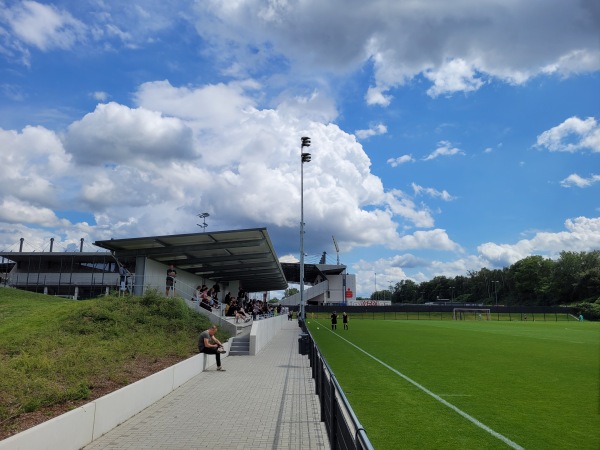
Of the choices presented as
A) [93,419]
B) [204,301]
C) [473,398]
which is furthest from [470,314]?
[93,419]

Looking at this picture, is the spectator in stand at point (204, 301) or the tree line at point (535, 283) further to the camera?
the tree line at point (535, 283)

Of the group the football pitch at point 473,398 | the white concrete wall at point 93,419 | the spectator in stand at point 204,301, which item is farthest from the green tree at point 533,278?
the white concrete wall at point 93,419

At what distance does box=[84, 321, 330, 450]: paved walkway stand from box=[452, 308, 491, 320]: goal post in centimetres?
6283

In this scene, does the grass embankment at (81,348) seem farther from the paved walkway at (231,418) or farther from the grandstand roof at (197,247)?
the grandstand roof at (197,247)

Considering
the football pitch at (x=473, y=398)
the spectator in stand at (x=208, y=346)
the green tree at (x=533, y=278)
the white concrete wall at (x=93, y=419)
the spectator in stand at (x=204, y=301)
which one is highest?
the green tree at (x=533, y=278)

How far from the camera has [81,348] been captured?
12750 millimetres

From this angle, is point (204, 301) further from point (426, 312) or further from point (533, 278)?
point (533, 278)

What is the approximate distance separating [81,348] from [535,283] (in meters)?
141

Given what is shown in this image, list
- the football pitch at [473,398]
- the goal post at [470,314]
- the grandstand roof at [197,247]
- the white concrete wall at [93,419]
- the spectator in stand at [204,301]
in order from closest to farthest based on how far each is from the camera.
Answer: the white concrete wall at [93,419] < the football pitch at [473,398] < the grandstand roof at [197,247] < the spectator in stand at [204,301] < the goal post at [470,314]

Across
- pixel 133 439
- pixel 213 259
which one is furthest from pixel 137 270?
pixel 133 439

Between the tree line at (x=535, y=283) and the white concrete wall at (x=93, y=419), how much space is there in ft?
301

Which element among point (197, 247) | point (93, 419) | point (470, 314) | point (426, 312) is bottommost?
point (93, 419)

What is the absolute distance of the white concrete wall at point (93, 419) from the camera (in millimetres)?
5468

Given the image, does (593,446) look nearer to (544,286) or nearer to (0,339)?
(0,339)
